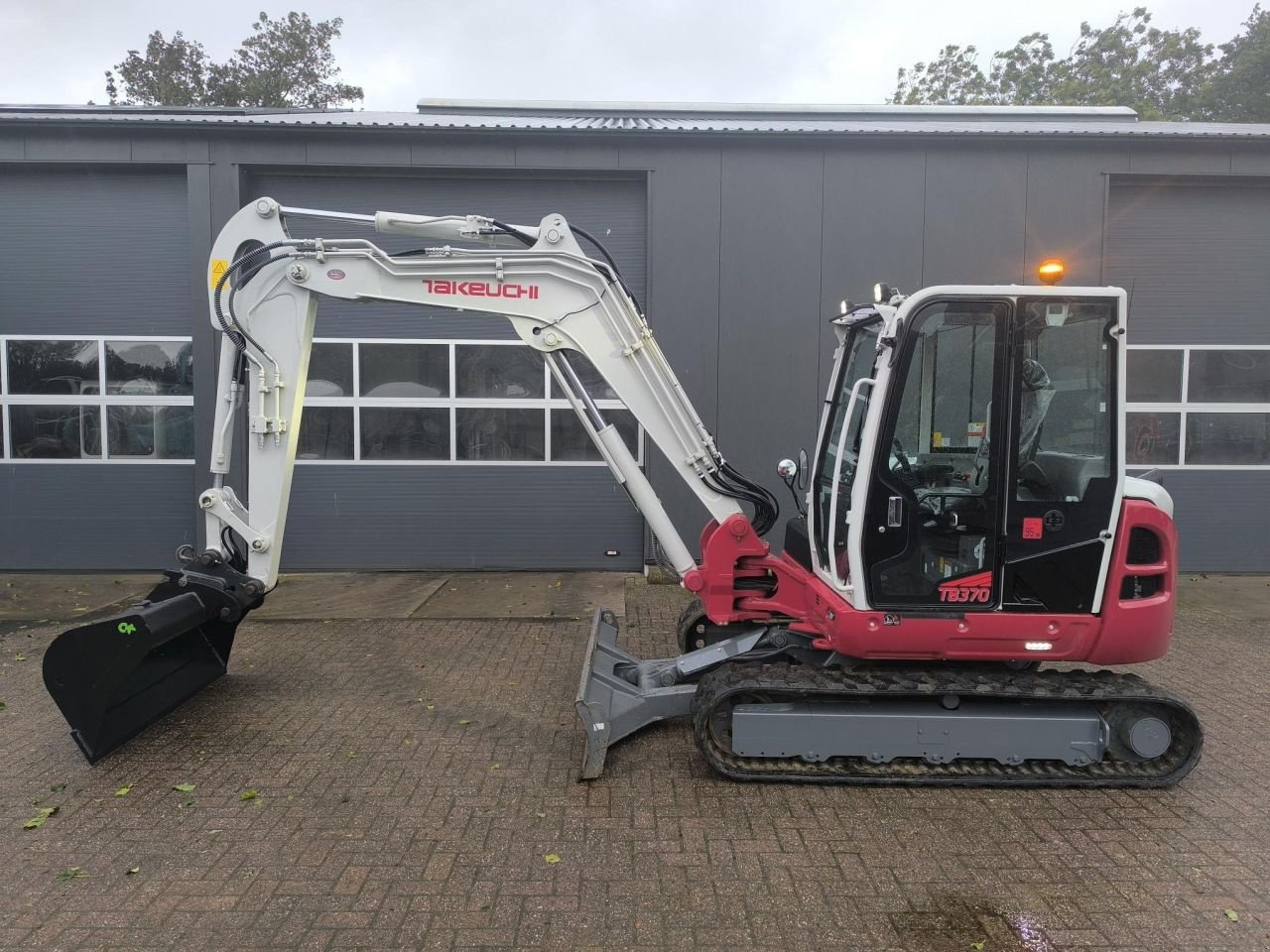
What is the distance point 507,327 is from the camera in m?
9.19

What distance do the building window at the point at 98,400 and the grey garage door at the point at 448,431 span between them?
1.61 metres

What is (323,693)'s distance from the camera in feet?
18.0

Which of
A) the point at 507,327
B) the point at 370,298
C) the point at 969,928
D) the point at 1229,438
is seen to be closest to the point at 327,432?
the point at 507,327

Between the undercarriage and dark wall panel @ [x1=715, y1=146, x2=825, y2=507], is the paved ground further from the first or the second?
dark wall panel @ [x1=715, y1=146, x2=825, y2=507]

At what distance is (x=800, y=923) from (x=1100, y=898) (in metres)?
1.25

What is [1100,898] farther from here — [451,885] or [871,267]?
[871,267]

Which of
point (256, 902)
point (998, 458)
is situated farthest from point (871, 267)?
point (256, 902)

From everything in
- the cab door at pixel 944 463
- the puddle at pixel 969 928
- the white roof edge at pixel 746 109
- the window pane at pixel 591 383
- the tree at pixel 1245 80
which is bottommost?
the puddle at pixel 969 928

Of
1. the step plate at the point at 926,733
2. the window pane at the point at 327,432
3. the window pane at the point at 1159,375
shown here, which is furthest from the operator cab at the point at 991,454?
the window pane at the point at 327,432

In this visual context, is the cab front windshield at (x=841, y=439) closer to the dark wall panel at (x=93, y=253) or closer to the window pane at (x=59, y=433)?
the dark wall panel at (x=93, y=253)

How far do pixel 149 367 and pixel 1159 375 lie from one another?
11.8 metres

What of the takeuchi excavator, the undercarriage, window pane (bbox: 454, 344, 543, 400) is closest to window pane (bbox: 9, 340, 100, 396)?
window pane (bbox: 454, 344, 543, 400)

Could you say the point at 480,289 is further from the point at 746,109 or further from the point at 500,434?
the point at 746,109

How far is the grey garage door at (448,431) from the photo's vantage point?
926 centimetres
